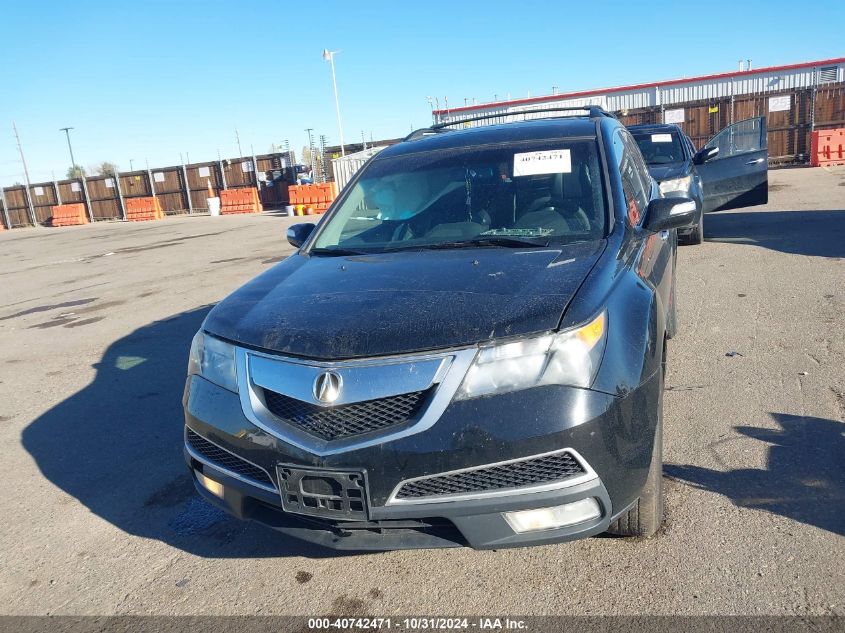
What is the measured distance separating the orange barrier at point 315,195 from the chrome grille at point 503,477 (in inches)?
941

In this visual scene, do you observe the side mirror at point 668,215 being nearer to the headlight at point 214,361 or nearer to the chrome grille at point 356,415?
the chrome grille at point 356,415

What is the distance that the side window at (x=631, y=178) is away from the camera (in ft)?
11.7

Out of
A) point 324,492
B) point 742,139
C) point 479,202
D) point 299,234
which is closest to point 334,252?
point 299,234

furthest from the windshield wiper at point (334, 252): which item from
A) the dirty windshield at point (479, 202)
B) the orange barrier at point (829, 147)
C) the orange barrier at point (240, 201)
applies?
the orange barrier at point (240, 201)

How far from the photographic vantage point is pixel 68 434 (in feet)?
15.6

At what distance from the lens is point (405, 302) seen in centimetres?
264

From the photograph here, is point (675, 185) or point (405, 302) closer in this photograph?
point (405, 302)

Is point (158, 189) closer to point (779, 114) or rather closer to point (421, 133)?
point (779, 114)

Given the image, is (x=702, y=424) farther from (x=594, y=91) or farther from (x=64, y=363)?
(x=594, y=91)

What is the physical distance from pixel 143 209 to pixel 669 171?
3254 centimetres

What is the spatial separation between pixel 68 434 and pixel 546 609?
3735 mm

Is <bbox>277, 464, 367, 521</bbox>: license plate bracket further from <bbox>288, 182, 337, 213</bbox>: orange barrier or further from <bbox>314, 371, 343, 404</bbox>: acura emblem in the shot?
<bbox>288, 182, 337, 213</bbox>: orange barrier

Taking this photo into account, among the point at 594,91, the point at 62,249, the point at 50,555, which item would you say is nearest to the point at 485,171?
the point at 50,555

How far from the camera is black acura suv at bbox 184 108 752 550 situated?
225cm
